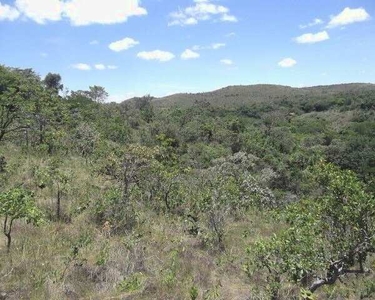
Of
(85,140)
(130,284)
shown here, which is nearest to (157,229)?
(130,284)

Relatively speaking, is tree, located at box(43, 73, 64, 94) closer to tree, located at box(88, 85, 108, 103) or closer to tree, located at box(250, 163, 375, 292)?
tree, located at box(88, 85, 108, 103)

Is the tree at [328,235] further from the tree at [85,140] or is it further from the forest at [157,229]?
the tree at [85,140]

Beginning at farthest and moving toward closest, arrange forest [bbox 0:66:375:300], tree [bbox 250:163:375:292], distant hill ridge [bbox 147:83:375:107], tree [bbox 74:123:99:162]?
distant hill ridge [bbox 147:83:375:107] → tree [bbox 74:123:99:162] → forest [bbox 0:66:375:300] → tree [bbox 250:163:375:292]

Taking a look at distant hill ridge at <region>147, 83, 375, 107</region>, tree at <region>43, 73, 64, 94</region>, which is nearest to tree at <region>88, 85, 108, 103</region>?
tree at <region>43, 73, 64, 94</region>

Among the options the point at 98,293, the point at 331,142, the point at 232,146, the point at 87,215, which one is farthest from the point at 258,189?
the point at 331,142

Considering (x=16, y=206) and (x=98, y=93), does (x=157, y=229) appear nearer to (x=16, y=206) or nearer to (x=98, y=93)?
(x=16, y=206)

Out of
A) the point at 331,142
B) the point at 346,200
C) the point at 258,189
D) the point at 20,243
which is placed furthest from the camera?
the point at 331,142

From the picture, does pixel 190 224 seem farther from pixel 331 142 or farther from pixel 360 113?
pixel 360 113

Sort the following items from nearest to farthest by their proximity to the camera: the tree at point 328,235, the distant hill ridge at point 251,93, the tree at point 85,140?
the tree at point 328,235, the tree at point 85,140, the distant hill ridge at point 251,93

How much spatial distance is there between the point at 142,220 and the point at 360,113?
199 ft

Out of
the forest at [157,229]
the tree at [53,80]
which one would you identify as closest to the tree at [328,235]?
the forest at [157,229]

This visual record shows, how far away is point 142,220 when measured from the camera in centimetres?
898

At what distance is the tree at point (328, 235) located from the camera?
541 cm

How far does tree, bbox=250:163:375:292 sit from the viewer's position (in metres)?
5.41
